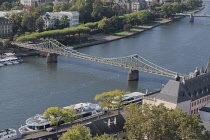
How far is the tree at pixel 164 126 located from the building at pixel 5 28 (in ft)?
187

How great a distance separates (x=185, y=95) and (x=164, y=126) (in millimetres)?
9602

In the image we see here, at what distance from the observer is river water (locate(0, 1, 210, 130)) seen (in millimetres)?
43500

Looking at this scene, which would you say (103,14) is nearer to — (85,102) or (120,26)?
(120,26)

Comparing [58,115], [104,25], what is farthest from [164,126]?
[104,25]

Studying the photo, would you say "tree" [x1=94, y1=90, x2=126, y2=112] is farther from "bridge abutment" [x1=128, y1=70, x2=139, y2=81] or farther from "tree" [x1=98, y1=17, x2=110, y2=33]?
"tree" [x1=98, y1=17, x2=110, y2=33]

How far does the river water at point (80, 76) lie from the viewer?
1713 inches

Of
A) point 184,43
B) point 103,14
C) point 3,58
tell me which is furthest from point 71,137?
point 103,14

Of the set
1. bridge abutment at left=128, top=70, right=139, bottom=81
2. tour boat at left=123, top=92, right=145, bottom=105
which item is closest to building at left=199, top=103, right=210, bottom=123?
tour boat at left=123, top=92, right=145, bottom=105

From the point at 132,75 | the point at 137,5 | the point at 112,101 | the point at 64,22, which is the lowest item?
the point at 112,101

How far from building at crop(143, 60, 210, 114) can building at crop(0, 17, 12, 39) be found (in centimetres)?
4932

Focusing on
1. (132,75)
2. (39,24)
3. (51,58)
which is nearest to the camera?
(132,75)

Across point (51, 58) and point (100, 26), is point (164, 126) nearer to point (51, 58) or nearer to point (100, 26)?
point (51, 58)

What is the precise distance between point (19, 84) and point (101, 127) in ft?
77.3

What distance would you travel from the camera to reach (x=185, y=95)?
36.0 metres
